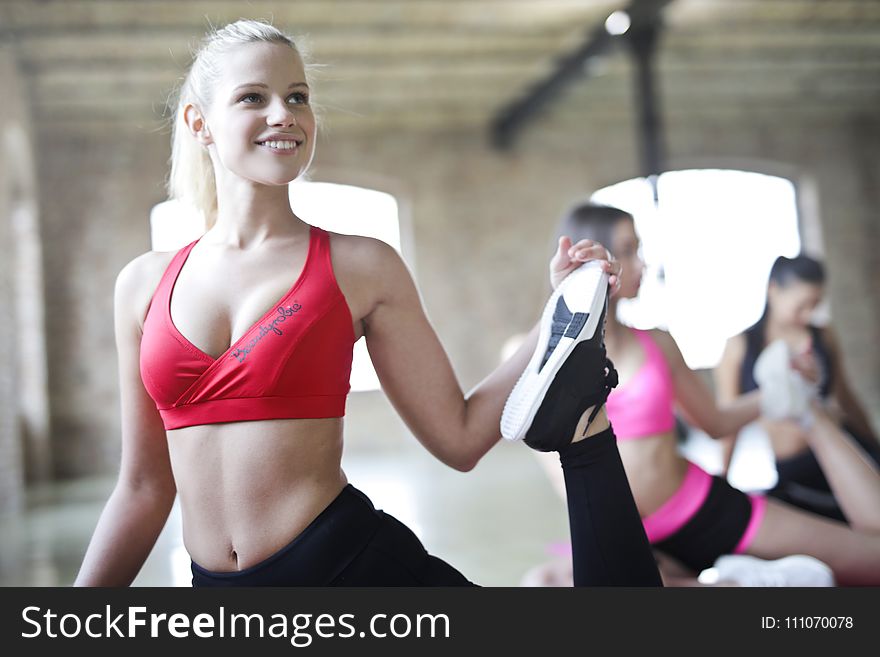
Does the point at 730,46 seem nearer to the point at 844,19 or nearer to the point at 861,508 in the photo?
the point at 844,19

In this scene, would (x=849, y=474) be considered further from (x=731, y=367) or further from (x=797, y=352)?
(x=731, y=367)

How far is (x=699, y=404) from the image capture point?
2113 mm

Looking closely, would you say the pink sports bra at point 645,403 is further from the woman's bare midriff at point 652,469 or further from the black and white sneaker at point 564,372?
the black and white sneaker at point 564,372

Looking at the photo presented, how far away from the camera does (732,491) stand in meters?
1.95

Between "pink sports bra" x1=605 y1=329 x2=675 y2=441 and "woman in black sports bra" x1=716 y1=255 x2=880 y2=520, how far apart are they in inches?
31.9

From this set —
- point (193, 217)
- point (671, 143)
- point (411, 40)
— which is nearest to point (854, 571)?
point (193, 217)

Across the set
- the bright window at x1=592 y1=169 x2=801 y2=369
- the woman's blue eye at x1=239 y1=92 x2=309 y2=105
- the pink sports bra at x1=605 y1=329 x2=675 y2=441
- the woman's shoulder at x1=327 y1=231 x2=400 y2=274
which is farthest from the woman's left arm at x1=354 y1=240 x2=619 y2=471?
the bright window at x1=592 y1=169 x2=801 y2=369

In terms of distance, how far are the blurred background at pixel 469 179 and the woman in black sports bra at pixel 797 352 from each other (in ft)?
5.09

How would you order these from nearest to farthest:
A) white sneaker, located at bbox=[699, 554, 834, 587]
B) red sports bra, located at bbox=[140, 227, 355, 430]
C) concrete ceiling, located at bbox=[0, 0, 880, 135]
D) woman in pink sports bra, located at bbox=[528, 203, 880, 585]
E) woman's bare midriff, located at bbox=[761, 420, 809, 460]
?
red sports bra, located at bbox=[140, 227, 355, 430], white sneaker, located at bbox=[699, 554, 834, 587], woman in pink sports bra, located at bbox=[528, 203, 880, 585], woman's bare midriff, located at bbox=[761, 420, 809, 460], concrete ceiling, located at bbox=[0, 0, 880, 135]

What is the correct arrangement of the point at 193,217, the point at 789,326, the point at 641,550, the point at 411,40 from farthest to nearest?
the point at 411,40 → the point at 789,326 → the point at 193,217 → the point at 641,550

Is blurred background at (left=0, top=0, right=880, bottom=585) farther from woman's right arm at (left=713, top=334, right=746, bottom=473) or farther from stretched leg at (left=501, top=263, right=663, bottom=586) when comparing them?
stretched leg at (left=501, top=263, right=663, bottom=586)

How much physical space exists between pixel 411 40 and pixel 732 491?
7387 millimetres

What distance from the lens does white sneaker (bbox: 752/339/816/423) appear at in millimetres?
2133

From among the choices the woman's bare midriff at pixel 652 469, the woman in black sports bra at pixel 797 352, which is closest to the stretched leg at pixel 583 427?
the woman's bare midriff at pixel 652 469
